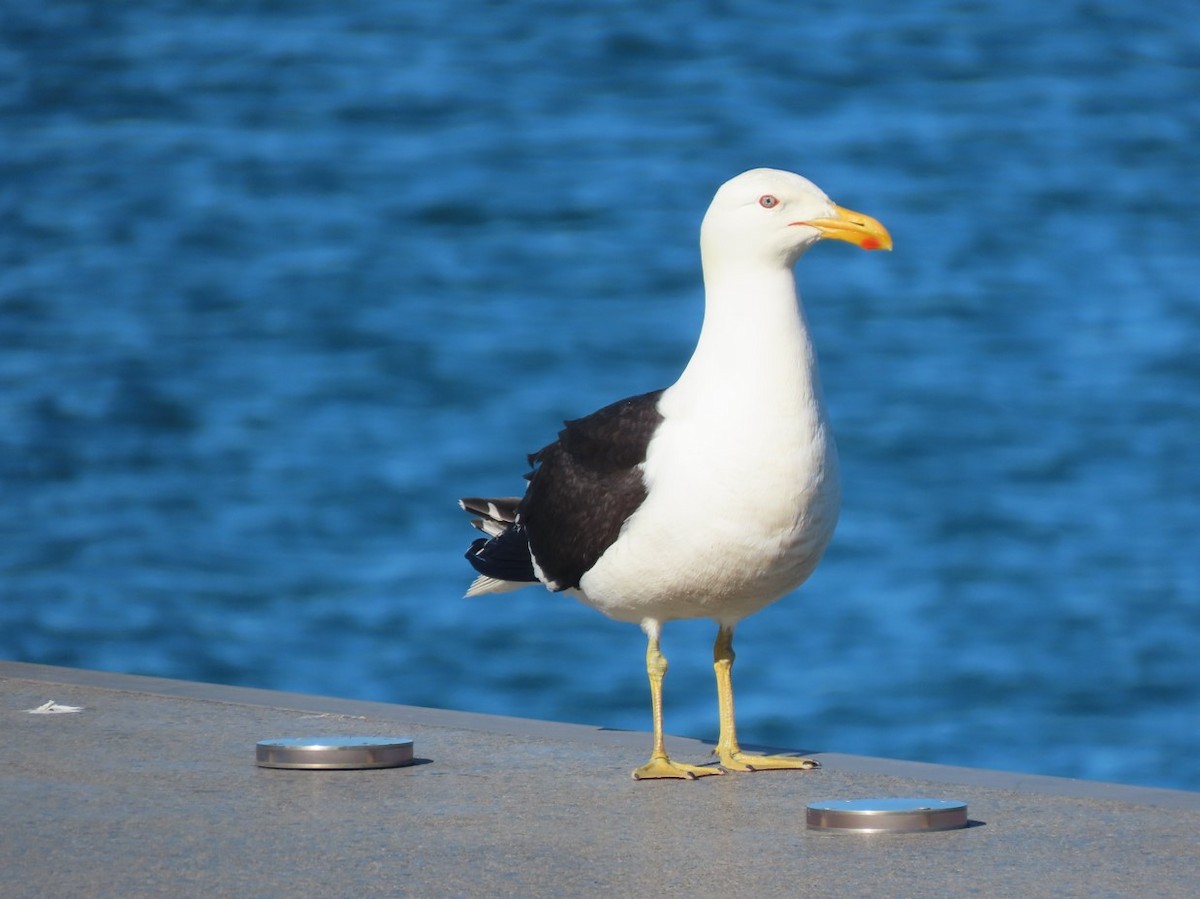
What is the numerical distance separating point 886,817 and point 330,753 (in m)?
1.59

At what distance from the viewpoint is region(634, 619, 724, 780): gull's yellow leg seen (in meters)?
5.68

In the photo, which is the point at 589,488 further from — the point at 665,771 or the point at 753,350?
the point at 665,771

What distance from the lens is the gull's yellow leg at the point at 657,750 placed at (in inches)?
224

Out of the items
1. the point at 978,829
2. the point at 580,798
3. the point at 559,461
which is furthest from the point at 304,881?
the point at 559,461

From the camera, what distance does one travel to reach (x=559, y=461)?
20.2 feet

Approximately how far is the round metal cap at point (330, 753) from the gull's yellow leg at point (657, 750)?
0.67 metres

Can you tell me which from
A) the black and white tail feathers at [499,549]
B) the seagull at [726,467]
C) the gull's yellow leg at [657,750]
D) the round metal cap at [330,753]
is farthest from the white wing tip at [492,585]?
the round metal cap at [330,753]

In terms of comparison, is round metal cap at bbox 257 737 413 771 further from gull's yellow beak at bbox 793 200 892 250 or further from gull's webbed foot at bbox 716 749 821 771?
gull's yellow beak at bbox 793 200 892 250

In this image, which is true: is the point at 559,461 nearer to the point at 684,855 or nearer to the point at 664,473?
the point at 664,473

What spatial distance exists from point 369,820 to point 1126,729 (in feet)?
46.0

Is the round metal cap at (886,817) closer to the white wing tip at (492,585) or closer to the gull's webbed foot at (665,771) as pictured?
the gull's webbed foot at (665,771)

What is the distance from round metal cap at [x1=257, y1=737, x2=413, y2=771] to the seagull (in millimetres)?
673

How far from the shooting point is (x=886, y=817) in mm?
4895

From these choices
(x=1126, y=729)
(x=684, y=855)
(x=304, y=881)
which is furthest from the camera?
(x=1126, y=729)
